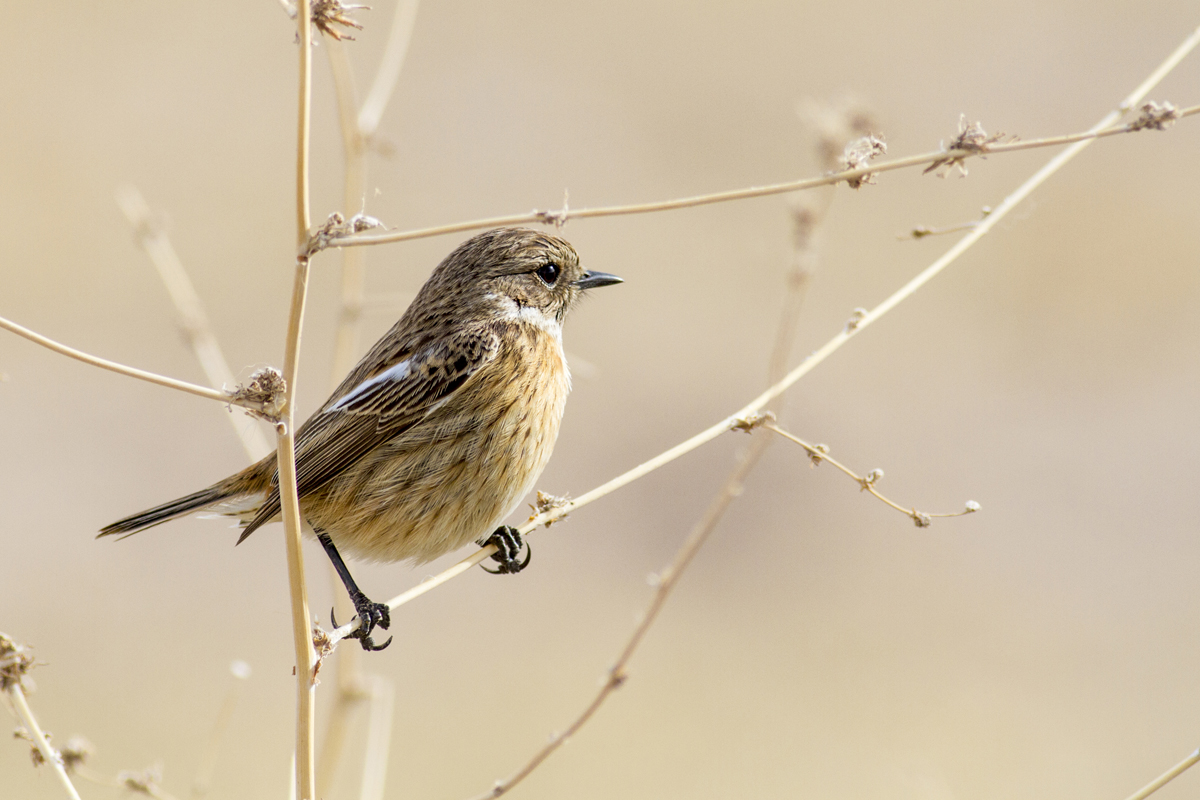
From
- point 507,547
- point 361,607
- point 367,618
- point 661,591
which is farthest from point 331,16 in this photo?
point 507,547

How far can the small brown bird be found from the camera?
185 inches

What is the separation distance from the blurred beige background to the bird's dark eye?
94.5 inches

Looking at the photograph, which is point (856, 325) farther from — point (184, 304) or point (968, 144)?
point (184, 304)

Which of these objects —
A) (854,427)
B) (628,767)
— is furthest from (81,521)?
(854,427)

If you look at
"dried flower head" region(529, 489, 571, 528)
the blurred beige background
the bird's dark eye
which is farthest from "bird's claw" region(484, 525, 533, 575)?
the blurred beige background

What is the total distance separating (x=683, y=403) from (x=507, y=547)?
7861mm

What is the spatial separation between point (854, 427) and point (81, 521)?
781 cm

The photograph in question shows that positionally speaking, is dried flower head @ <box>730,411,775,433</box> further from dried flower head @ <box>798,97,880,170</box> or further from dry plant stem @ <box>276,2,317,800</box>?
dry plant stem @ <box>276,2,317,800</box>

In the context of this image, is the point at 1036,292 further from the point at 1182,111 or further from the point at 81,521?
the point at 1182,111

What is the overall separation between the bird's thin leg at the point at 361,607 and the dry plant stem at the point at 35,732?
1.14m

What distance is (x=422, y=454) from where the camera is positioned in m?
4.75

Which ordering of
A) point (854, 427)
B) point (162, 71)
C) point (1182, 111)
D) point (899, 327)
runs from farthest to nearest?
1. point (162, 71)
2. point (899, 327)
3. point (854, 427)
4. point (1182, 111)

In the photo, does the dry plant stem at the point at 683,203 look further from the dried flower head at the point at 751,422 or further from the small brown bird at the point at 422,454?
the small brown bird at the point at 422,454

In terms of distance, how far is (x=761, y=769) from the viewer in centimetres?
966
